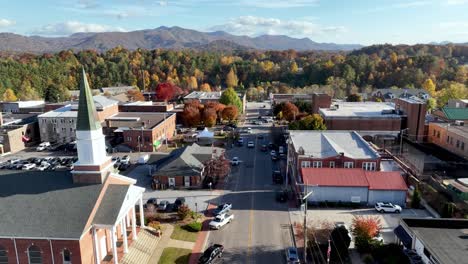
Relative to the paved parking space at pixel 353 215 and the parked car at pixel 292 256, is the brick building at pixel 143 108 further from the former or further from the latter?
the parked car at pixel 292 256

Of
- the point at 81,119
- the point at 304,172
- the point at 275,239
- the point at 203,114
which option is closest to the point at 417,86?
the point at 203,114

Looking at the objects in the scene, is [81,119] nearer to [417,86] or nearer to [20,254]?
[20,254]

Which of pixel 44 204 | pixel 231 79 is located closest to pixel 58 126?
pixel 44 204

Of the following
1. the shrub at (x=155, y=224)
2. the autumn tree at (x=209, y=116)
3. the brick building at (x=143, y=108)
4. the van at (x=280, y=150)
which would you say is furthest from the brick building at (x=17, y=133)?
the van at (x=280, y=150)

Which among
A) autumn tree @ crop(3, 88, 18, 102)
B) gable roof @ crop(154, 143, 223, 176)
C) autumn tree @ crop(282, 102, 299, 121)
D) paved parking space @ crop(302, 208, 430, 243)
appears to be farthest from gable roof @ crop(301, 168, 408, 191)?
autumn tree @ crop(3, 88, 18, 102)

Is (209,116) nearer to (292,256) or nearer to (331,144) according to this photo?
(331,144)
